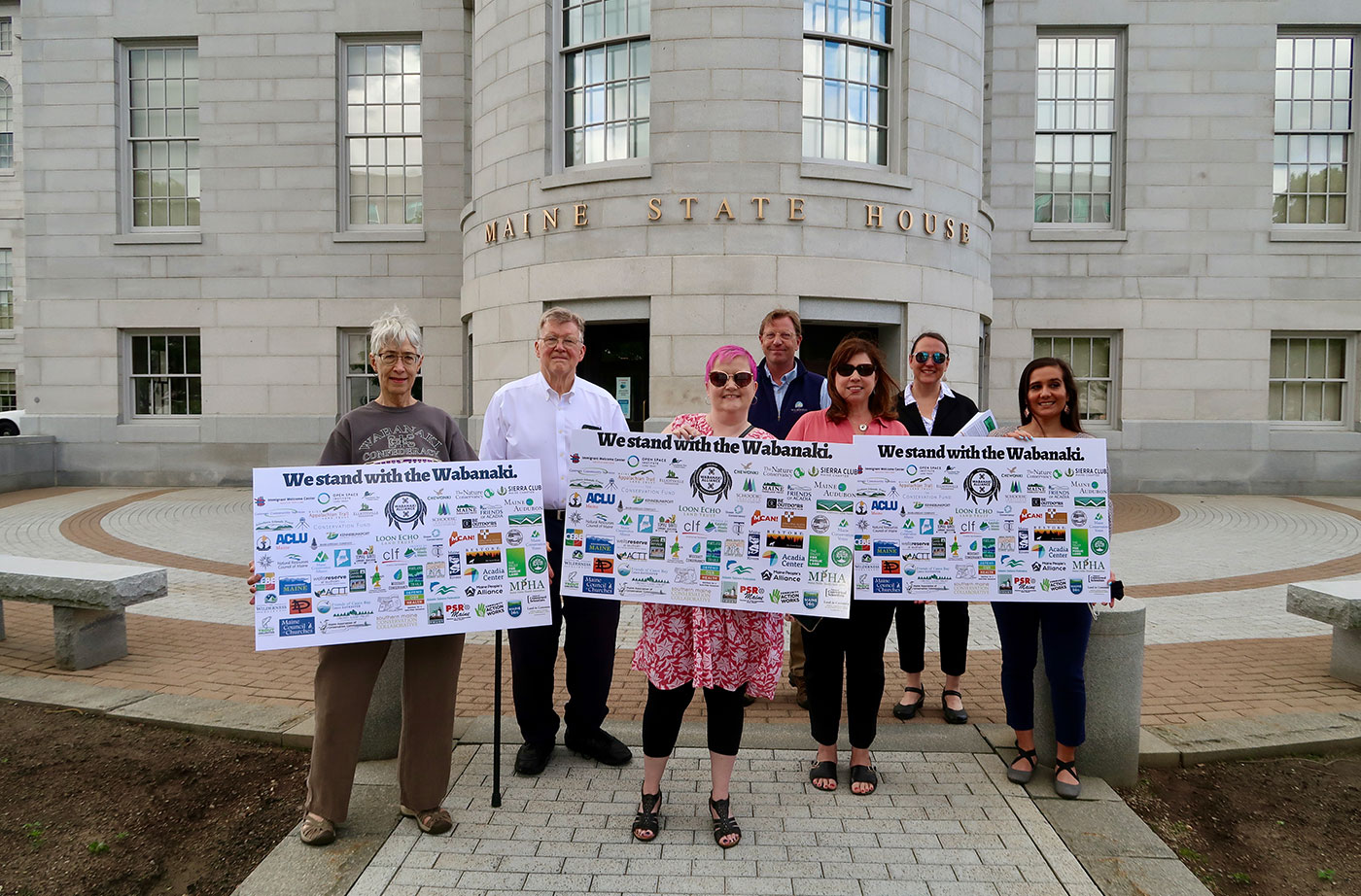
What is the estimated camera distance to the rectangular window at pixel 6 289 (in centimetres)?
3142

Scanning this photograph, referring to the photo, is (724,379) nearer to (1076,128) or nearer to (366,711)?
(366,711)

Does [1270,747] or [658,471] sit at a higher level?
[658,471]

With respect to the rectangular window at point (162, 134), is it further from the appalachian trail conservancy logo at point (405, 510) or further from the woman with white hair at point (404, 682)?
the appalachian trail conservancy logo at point (405, 510)

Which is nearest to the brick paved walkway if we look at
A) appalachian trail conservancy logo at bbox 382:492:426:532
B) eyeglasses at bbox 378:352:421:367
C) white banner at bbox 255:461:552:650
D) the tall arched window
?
white banner at bbox 255:461:552:650

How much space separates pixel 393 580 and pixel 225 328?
14.3 meters

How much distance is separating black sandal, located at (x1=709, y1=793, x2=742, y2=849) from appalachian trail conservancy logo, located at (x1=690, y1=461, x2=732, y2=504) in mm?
1321

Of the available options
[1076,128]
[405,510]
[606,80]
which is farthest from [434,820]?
[1076,128]

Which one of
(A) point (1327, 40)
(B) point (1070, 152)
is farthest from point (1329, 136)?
(B) point (1070, 152)

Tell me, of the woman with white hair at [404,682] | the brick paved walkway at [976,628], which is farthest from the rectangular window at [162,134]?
the woman with white hair at [404,682]

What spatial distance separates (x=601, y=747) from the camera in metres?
4.06

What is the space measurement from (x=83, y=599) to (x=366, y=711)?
10.7 feet

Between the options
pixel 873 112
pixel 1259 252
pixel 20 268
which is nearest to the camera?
pixel 873 112

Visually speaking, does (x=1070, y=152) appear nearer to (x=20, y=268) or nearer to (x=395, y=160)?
(x=395, y=160)

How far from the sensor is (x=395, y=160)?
1496 centimetres
